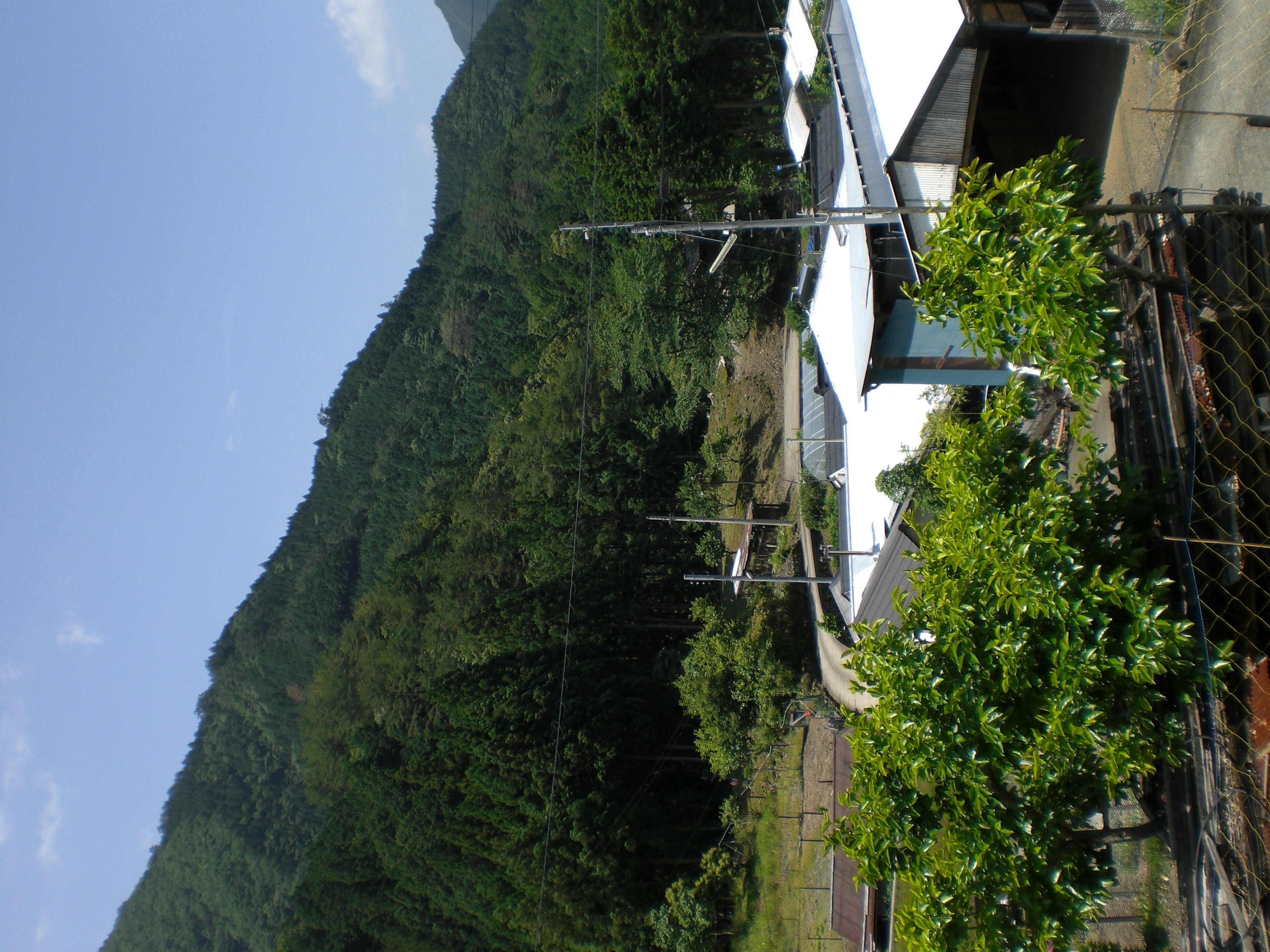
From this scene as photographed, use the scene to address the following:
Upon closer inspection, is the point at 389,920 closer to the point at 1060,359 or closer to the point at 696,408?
the point at 696,408

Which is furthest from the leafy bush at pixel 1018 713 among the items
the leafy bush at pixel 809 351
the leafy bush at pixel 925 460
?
the leafy bush at pixel 809 351

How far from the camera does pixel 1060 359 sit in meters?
7.86

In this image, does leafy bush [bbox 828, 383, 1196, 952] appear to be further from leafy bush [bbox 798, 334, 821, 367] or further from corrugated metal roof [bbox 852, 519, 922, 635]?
leafy bush [bbox 798, 334, 821, 367]

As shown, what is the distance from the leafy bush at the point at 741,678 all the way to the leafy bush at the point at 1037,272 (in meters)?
14.8

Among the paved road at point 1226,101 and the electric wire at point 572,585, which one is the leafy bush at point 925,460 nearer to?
the paved road at point 1226,101

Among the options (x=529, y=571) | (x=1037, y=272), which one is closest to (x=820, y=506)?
(x=1037, y=272)

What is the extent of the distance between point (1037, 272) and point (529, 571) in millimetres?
30659

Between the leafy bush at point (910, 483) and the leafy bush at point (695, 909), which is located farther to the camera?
the leafy bush at point (695, 909)

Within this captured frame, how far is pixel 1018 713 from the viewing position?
7.80 m

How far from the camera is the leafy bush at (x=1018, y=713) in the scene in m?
7.29

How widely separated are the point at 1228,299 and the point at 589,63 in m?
44.6

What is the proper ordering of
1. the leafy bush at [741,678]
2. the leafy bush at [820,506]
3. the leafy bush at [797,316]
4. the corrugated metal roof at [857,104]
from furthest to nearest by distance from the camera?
the leafy bush at [797,316], the leafy bush at [741,678], the leafy bush at [820,506], the corrugated metal roof at [857,104]

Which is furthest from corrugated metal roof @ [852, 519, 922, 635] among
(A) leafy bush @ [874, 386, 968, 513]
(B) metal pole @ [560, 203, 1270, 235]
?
(B) metal pole @ [560, 203, 1270, 235]

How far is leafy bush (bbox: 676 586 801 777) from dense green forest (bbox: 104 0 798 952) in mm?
4530
